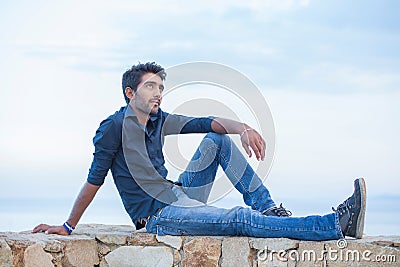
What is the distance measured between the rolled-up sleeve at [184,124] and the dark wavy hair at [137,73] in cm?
24

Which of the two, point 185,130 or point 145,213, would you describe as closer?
point 145,213

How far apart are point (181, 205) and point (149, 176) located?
0.23 m

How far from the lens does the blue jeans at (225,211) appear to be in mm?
3363

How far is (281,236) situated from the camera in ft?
11.1

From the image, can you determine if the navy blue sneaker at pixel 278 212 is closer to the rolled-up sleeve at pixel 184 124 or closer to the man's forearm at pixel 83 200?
the rolled-up sleeve at pixel 184 124

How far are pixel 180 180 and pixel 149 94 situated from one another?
52 centimetres

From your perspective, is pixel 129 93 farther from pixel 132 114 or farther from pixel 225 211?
pixel 225 211

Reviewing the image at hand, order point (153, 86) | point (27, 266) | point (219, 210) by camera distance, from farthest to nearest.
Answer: point (153, 86), point (219, 210), point (27, 266)

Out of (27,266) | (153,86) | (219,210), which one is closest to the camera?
(27,266)

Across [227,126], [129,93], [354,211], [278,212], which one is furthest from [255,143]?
[129,93]

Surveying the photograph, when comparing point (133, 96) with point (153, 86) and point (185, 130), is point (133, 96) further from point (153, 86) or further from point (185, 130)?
point (185, 130)

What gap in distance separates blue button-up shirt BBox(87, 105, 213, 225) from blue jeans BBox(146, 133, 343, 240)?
89 millimetres

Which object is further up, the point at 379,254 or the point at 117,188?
the point at 117,188

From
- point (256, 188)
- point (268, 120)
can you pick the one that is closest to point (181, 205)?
point (256, 188)
